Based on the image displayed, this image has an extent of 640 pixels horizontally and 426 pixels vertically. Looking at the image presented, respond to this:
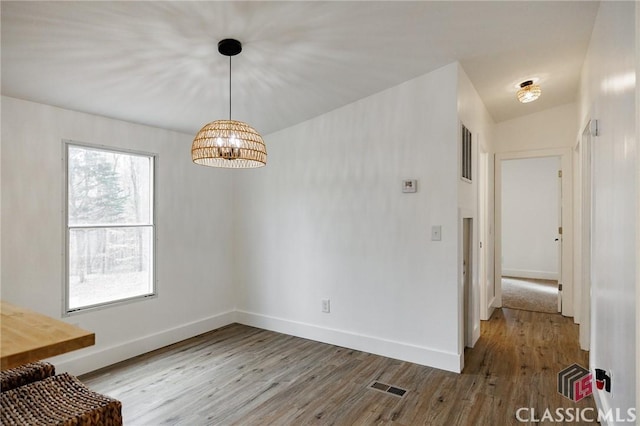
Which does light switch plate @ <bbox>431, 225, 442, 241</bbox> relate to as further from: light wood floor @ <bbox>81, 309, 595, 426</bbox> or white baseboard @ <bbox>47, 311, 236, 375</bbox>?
white baseboard @ <bbox>47, 311, 236, 375</bbox>

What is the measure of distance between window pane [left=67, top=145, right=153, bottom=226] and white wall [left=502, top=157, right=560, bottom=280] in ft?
23.5

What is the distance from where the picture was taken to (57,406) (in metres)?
1.35

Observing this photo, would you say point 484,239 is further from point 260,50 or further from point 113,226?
point 113,226

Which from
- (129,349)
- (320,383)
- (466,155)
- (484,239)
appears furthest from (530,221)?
(129,349)

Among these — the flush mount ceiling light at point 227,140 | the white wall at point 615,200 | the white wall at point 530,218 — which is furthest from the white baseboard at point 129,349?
the white wall at point 530,218

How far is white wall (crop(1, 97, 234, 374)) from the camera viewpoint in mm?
2801

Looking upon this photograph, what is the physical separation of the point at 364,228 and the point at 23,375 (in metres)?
2.76

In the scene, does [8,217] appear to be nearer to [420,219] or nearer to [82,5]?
[82,5]

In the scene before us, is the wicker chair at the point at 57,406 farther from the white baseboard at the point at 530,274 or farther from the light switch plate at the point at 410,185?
the white baseboard at the point at 530,274

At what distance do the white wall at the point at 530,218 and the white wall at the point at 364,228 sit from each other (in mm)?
5314

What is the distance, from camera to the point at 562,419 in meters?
2.40

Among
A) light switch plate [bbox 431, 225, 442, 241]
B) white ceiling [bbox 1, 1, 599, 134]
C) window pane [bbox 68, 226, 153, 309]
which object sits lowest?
window pane [bbox 68, 226, 153, 309]

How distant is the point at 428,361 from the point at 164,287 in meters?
2.78

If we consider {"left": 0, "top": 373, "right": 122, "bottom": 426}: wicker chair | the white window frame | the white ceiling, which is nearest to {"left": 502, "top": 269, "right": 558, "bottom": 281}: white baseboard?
the white ceiling
